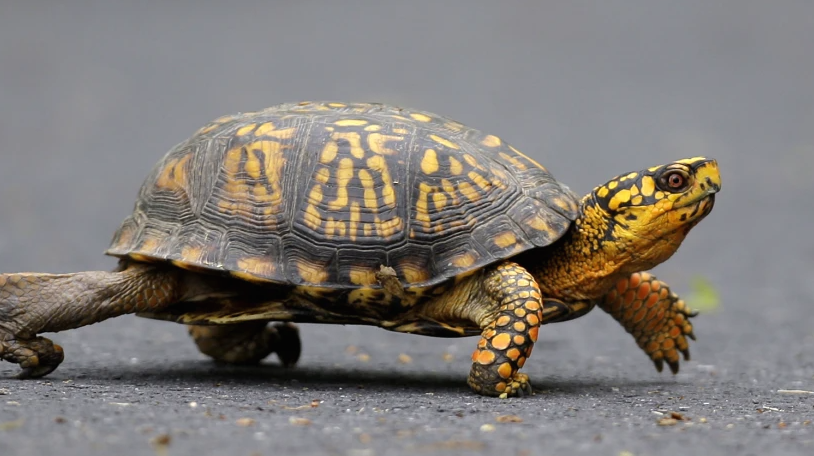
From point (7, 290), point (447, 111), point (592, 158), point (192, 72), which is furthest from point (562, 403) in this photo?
point (192, 72)

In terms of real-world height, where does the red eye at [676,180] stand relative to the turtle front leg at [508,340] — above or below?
above

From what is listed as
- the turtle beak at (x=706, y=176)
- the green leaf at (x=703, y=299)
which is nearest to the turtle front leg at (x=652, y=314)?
the turtle beak at (x=706, y=176)

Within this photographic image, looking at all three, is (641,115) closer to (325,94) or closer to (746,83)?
(746,83)

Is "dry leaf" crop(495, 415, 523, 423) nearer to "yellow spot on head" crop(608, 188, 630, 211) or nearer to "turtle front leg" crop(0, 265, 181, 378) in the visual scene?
"yellow spot on head" crop(608, 188, 630, 211)

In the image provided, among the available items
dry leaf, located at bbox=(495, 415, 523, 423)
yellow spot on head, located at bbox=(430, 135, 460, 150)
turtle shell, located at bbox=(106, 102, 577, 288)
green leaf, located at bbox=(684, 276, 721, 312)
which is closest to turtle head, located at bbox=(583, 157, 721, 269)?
turtle shell, located at bbox=(106, 102, 577, 288)

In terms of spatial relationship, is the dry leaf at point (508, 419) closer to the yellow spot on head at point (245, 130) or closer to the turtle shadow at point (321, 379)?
the turtle shadow at point (321, 379)

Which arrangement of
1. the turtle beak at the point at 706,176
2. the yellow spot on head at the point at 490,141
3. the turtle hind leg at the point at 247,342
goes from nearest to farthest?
the turtle beak at the point at 706,176
the yellow spot on head at the point at 490,141
the turtle hind leg at the point at 247,342
